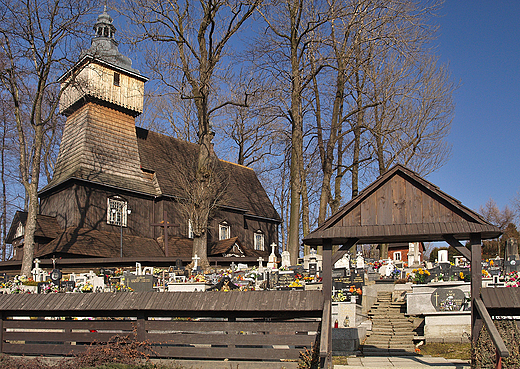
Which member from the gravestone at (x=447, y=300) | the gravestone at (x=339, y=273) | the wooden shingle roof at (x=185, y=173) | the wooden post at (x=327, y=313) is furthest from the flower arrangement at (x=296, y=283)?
the wooden shingle roof at (x=185, y=173)

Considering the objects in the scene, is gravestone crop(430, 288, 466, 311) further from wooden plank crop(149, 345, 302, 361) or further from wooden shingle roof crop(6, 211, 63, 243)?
wooden shingle roof crop(6, 211, 63, 243)

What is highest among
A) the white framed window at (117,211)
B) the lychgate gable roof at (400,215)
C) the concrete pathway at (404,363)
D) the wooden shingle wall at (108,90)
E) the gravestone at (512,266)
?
the wooden shingle wall at (108,90)

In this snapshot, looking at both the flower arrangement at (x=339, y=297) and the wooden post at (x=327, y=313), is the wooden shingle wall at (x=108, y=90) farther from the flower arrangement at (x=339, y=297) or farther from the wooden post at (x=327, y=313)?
the wooden post at (x=327, y=313)

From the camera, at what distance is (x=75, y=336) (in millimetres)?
9727

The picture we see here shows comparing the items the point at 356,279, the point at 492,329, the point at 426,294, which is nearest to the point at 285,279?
the point at 356,279

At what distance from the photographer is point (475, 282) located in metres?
8.80

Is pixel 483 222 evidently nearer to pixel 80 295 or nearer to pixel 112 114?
pixel 80 295

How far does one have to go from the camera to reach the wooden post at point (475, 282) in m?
8.59

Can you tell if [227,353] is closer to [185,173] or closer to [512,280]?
[512,280]

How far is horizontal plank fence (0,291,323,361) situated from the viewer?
349 inches

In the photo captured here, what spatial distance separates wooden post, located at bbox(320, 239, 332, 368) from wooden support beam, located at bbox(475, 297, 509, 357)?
2.56m

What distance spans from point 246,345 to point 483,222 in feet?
16.1

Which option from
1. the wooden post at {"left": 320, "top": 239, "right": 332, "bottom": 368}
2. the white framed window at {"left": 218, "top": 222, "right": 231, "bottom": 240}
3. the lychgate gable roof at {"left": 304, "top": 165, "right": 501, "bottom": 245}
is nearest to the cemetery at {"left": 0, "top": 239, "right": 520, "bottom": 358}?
Result: the wooden post at {"left": 320, "top": 239, "right": 332, "bottom": 368}

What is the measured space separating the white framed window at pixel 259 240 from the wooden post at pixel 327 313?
3084cm
